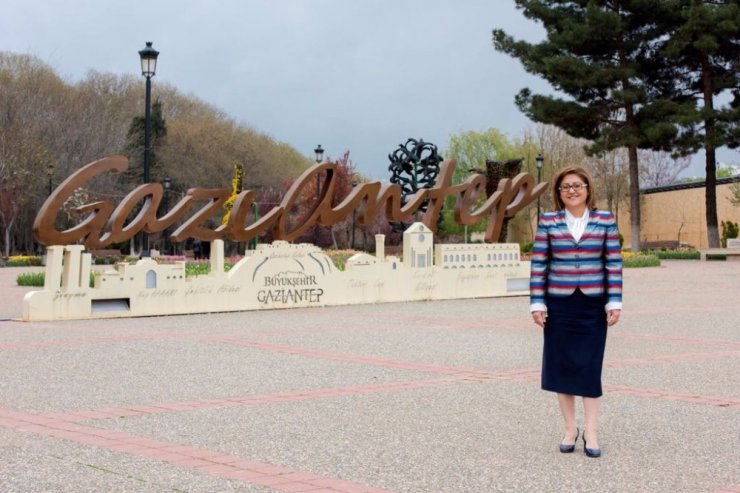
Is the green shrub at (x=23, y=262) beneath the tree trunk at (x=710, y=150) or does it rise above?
beneath

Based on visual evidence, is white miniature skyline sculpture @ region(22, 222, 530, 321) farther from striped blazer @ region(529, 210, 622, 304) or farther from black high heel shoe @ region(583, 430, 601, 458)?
black high heel shoe @ region(583, 430, 601, 458)

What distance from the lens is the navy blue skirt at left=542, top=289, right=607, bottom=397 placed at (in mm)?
6637

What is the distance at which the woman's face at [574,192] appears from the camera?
6.75 metres

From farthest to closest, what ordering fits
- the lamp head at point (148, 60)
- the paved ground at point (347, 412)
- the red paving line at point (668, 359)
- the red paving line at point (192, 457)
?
the lamp head at point (148, 60), the red paving line at point (668, 359), the paved ground at point (347, 412), the red paving line at point (192, 457)

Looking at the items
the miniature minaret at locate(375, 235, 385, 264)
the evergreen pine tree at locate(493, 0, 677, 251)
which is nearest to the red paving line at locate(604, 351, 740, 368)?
the miniature minaret at locate(375, 235, 385, 264)

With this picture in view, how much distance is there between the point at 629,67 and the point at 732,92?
5.76 m

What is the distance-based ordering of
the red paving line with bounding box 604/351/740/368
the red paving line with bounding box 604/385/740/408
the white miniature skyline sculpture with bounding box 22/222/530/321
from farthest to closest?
1. the white miniature skyline sculpture with bounding box 22/222/530/321
2. the red paving line with bounding box 604/351/740/368
3. the red paving line with bounding box 604/385/740/408

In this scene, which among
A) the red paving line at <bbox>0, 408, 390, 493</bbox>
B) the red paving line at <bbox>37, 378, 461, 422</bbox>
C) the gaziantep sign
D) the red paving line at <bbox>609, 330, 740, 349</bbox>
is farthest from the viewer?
the gaziantep sign

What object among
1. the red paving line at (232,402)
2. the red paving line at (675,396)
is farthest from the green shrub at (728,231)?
the red paving line at (232,402)

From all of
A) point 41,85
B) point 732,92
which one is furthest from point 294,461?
point 41,85

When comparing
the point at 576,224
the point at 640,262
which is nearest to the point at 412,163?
the point at 640,262

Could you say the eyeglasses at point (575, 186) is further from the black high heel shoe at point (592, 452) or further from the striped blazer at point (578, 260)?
the black high heel shoe at point (592, 452)

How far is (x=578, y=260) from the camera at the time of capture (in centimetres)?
667

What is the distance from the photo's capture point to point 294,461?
634 cm
